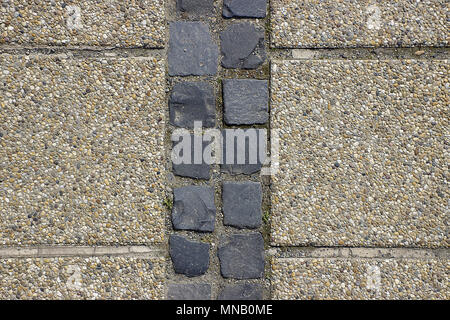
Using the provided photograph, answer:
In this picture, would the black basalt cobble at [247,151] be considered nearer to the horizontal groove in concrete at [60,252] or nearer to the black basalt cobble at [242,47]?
the black basalt cobble at [242,47]

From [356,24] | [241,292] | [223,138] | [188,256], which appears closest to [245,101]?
[223,138]

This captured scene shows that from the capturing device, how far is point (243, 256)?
163 centimetres

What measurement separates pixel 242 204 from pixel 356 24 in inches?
37.1

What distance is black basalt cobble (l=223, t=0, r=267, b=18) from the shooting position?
163 centimetres

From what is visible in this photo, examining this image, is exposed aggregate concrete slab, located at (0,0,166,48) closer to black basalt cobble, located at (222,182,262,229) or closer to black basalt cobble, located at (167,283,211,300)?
black basalt cobble, located at (222,182,262,229)

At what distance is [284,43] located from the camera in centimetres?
162

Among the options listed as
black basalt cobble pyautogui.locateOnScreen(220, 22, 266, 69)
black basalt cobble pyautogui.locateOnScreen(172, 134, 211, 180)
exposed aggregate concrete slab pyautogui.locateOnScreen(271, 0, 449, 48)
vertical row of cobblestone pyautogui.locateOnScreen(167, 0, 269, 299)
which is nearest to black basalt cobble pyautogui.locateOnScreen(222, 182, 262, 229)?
vertical row of cobblestone pyautogui.locateOnScreen(167, 0, 269, 299)

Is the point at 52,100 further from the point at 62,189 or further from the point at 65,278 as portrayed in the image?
the point at 65,278

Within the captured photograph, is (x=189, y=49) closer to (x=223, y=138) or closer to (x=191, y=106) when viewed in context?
(x=191, y=106)

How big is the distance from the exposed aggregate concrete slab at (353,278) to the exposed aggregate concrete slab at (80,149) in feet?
2.19

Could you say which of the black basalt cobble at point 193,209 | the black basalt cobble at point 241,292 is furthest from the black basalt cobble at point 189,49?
the black basalt cobble at point 241,292

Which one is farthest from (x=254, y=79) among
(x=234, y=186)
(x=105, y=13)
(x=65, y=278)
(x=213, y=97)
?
(x=65, y=278)

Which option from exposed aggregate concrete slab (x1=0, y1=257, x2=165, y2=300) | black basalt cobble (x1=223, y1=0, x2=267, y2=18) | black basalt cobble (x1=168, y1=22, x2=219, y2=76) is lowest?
exposed aggregate concrete slab (x1=0, y1=257, x2=165, y2=300)
